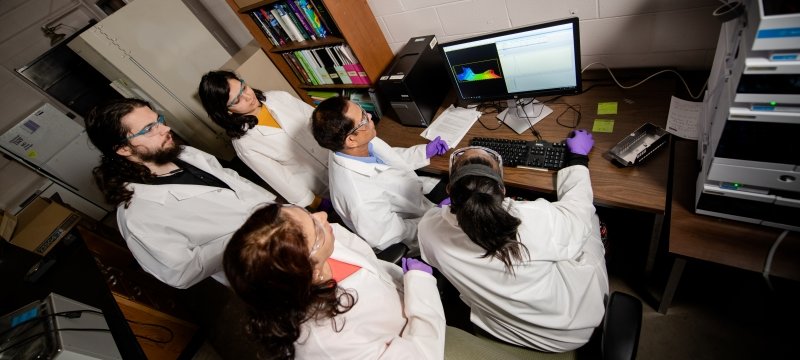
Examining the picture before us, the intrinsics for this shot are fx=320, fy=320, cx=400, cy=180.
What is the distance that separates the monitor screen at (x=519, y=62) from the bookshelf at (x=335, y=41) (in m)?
0.65

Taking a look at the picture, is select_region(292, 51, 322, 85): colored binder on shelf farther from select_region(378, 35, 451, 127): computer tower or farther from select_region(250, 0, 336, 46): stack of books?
select_region(378, 35, 451, 127): computer tower

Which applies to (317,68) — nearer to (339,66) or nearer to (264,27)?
(339,66)

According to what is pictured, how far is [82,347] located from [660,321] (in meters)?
2.41

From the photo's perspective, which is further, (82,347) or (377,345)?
(82,347)

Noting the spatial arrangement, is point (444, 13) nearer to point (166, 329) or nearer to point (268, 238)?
point (268, 238)

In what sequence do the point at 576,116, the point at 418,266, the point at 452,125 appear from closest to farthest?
the point at 418,266, the point at 576,116, the point at 452,125

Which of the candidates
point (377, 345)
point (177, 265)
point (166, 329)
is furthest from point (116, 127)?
point (166, 329)

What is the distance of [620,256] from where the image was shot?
72.7 inches

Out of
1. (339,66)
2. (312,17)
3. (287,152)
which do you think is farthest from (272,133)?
(312,17)

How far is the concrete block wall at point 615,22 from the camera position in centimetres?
136

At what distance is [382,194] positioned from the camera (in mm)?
1683

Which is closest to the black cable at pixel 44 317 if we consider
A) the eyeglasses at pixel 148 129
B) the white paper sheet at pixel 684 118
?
the eyeglasses at pixel 148 129

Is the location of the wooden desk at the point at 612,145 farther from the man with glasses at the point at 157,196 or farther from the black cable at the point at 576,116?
the man with glasses at the point at 157,196

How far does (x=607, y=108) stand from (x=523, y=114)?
38 cm
